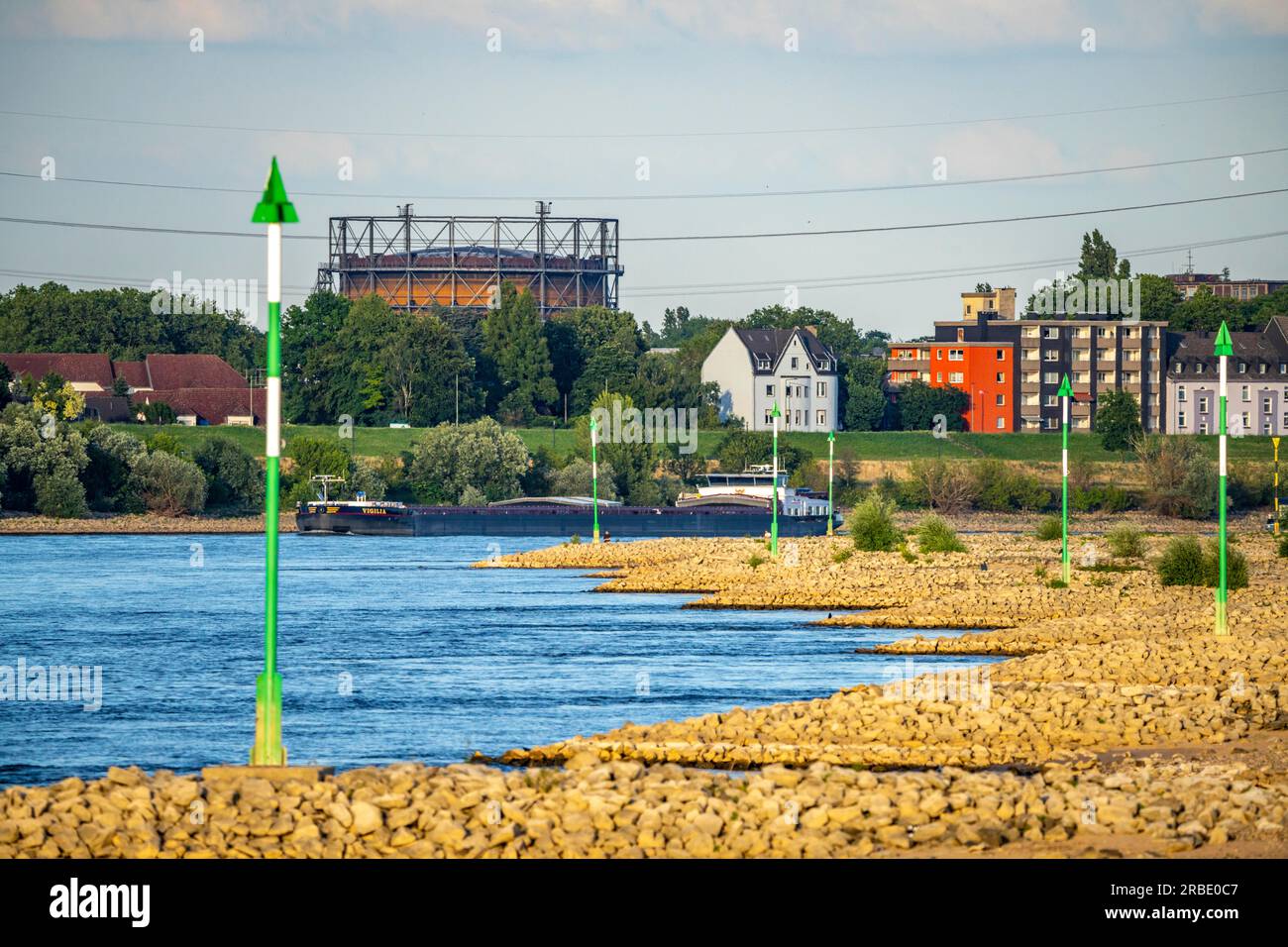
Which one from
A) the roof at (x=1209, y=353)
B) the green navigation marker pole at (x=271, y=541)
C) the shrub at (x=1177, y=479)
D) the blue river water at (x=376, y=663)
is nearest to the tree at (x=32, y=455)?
the blue river water at (x=376, y=663)

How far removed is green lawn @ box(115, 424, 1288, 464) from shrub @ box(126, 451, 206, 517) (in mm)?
12022

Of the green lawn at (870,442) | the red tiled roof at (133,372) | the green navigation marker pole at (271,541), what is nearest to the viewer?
the green navigation marker pole at (271,541)

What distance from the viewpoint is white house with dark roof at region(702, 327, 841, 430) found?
13438 cm

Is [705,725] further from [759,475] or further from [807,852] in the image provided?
[759,475]

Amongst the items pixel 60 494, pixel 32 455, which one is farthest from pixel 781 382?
pixel 32 455

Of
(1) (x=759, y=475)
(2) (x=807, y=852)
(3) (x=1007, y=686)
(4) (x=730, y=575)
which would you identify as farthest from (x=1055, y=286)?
(2) (x=807, y=852)

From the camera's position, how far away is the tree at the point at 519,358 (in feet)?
425

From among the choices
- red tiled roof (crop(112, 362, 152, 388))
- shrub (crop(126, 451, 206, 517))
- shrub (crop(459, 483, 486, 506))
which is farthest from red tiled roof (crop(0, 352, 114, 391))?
shrub (crop(459, 483, 486, 506))

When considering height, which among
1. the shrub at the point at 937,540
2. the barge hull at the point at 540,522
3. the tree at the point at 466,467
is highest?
the tree at the point at 466,467

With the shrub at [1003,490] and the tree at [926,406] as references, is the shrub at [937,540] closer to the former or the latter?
the shrub at [1003,490]

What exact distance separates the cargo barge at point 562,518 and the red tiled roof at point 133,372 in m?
39.6

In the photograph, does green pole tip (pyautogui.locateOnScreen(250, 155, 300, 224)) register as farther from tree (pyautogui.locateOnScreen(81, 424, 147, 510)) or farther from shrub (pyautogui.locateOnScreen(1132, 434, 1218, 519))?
shrub (pyautogui.locateOnScreen(1132, 434, 1218, 519))

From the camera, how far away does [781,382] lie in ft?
442

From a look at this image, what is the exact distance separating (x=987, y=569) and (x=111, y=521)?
53.9m
